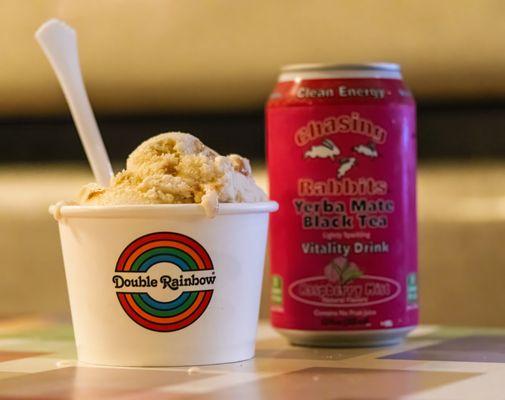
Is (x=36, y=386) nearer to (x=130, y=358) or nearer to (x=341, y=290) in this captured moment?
(x=130, y=358)

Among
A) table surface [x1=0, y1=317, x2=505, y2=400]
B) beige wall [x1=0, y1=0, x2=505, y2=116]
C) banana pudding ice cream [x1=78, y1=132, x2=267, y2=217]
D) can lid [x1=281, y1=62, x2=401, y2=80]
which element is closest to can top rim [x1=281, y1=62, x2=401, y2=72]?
can lid [x1=281, y1=62, x2=401, y2=80]

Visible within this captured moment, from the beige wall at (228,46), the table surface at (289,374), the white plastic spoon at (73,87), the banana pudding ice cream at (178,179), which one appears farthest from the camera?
the beige wall at (228,46)

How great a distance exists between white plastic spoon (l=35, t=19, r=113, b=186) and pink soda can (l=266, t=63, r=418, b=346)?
0.54ft

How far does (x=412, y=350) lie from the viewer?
0.98 meters

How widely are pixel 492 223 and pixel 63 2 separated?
667 mm

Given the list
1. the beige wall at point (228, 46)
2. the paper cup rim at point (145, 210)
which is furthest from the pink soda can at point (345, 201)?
the beige wall at point (228, 46)

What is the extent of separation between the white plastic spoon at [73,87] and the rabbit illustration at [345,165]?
22 centimetres

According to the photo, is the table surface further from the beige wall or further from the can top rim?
the beige wall

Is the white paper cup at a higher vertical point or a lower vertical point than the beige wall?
lower

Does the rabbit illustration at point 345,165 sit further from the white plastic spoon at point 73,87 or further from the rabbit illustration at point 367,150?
the white plastic spoon at point 73,87

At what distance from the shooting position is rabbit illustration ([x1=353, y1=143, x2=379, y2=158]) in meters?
0.97

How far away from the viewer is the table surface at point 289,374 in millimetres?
784

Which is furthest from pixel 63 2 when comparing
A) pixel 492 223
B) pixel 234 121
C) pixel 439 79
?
pixel 492 223

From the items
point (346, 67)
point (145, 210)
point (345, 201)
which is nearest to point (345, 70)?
point (346, 67)
